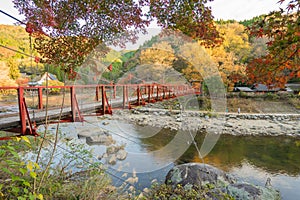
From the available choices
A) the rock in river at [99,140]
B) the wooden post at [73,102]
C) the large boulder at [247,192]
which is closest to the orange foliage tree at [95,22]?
the wooden post at [73,102]

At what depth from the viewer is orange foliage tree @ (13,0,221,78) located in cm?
175

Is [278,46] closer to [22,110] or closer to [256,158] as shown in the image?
[22,110]

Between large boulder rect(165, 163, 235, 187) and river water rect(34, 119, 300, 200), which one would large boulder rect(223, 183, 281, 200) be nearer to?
large boulder rect(165, 163, 235, 187)

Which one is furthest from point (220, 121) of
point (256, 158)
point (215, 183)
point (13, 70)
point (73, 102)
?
point (13, 70)

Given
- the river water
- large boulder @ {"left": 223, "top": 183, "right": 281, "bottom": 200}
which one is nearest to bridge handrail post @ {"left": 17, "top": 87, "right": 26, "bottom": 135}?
the river water

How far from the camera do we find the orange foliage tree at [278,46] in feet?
3.76

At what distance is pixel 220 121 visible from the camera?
1011 cm

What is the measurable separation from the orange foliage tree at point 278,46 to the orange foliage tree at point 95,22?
47 centimetres

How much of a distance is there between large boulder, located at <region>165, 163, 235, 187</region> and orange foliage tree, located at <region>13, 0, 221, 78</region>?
2329 millimetres

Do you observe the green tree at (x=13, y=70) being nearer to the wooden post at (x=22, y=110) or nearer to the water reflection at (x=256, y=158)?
the water reflection at (x=256, y=158)

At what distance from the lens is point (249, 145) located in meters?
6.58

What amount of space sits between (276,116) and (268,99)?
4612 millimetres

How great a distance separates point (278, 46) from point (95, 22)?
6.49 ft

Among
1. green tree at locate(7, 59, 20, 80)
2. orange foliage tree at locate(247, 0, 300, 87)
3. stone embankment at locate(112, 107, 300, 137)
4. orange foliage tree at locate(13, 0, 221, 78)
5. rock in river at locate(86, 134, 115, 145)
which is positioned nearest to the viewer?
orange foliage tree at locate(247, 0, 300, 87)
